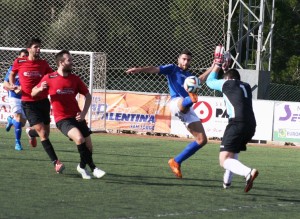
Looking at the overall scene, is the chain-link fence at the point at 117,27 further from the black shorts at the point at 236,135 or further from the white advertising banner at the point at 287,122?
the black shorts at the point at 236,135

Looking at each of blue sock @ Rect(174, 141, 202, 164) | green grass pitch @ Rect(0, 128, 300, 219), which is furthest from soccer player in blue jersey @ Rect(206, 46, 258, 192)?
blue sock @ Rect(174, 141, 202, 164)

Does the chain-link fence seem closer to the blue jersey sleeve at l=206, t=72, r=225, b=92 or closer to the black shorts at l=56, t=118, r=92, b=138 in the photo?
the black shorts at l=56, t=118, r=92, b=138

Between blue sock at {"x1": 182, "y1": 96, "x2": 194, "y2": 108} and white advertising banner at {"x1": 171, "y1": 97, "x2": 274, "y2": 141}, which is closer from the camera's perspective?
blue sock at {"x1": 182, "y1": 96, "x2": 194, "y2": 108}

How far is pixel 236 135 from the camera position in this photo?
11.5 m

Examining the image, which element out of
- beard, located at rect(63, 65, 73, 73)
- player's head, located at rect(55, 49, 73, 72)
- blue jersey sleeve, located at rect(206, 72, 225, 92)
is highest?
player's head, located at rect(55, 49, 73, 72)

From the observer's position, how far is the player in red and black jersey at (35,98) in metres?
13.3

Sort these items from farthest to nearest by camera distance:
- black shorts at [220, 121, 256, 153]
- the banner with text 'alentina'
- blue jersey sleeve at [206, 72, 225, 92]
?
the banner with text 'alentina'
blue jersey sleeve at [206, 72, 225, 92]
black shorts at [220, 121, 256, 153]

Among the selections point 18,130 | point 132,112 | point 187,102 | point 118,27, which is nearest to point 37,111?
point 187,102

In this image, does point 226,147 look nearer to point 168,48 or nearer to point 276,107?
point 276,107

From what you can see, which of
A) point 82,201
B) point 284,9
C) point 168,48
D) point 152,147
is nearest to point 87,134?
point 82,201

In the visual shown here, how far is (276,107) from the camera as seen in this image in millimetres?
23672

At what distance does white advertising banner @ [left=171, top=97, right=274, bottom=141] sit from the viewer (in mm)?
23797

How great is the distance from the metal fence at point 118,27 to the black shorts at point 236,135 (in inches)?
666

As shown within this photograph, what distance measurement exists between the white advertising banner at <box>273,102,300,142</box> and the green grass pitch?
5.22 meters
